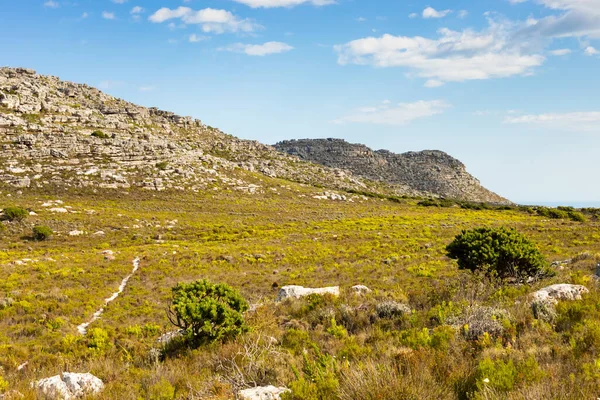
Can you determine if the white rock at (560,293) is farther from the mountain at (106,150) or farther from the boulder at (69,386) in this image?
the mountain at (106,150)

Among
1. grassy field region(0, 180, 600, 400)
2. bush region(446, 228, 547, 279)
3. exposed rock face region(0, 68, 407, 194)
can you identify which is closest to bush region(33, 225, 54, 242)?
grassy field region(0, 180, 600, 400)

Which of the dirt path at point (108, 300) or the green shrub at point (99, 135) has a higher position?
the green shrub at point (99, 135)

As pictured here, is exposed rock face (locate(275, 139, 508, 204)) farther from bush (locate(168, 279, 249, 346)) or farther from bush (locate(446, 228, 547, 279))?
bush (locate(168, 279, 249, 346))

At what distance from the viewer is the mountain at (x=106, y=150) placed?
57.8 m

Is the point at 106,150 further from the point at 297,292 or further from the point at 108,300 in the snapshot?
the point at 297,292

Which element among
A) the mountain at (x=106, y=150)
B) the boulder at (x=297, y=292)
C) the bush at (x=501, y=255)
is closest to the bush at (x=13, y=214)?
the mountain at (x=106, y=150)

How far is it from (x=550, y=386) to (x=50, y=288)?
23.1m

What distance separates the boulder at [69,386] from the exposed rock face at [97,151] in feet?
189

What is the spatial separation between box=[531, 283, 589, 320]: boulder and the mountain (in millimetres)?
60758

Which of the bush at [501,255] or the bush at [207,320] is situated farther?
the bush at [501,255]

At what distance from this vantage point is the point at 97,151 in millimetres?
66125

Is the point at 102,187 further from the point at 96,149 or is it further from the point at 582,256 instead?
the point at 582,256

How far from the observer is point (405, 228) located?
44.7 meters

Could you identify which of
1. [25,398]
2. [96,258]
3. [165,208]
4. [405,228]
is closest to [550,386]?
[25,398]
